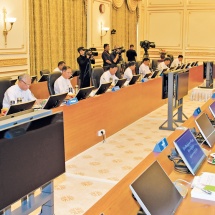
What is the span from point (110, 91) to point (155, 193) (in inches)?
164

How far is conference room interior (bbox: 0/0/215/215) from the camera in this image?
358cm

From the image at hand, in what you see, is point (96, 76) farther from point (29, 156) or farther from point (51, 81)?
point (29, 156)

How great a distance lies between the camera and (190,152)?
8.85 feet

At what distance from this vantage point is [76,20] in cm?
1036

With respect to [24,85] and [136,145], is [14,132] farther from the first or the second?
[136,145]

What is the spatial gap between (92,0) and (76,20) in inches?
40.4

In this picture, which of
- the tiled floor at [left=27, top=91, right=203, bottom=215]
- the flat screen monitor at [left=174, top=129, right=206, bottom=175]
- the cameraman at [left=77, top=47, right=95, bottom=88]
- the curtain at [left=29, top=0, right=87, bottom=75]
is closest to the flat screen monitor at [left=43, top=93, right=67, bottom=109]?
the tiled floor at [left=27, top=91, right=203, bottom=215]

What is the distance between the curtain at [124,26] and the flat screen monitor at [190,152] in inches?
398

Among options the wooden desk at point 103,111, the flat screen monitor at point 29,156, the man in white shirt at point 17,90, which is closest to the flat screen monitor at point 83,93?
the wooden desk at point 103,111

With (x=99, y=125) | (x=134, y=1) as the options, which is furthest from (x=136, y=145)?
(x=134, y=1)

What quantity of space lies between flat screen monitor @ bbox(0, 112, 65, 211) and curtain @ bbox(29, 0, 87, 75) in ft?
23.1

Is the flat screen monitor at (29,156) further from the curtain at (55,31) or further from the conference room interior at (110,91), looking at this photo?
the curtain at (55,31)

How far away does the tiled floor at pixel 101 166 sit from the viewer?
383cm

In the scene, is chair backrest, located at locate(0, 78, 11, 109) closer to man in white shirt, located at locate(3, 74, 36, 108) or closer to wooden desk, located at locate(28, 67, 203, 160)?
man in white shirt, located at locate(3, 74, 36, 108)
